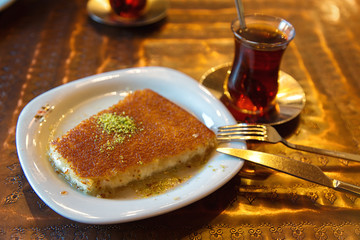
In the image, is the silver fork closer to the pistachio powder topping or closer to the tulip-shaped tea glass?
the tulip-shaped tea glass

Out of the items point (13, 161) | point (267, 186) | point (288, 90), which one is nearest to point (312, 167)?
point (267, 186)

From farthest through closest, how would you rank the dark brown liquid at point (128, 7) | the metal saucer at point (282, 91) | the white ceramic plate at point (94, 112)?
the dark brown liquid at point (128, 7), the metal saucer at point (282, 91), the white ceramic plate at point (94, 112)

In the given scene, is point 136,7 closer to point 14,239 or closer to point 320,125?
point 320,125

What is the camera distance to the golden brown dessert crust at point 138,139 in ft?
3.27

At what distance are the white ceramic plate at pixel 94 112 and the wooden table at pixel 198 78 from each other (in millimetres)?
88

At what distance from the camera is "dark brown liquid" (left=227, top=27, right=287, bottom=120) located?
1.20 meters

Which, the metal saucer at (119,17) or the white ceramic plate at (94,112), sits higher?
the metal saucer at (119,17)

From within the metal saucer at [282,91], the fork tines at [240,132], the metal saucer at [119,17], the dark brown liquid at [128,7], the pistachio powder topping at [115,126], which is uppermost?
the dark brown liquid at [128,7]

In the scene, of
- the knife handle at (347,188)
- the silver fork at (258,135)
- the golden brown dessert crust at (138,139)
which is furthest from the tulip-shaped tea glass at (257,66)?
the knife handle at (347,188)

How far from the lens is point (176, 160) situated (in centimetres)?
108

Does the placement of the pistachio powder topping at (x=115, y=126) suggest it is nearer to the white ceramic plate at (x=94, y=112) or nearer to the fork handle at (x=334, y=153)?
the white ceramic plate at (x=94, y=112)

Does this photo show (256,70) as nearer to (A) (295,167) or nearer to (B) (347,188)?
(A) (295,167)

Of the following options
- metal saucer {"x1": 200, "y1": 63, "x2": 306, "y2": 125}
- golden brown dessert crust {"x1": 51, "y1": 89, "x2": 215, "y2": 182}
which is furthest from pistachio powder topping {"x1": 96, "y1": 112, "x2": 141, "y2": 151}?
metal saucer {"x1": 200, "y1": 63, "x2": 306, "y2": 125}

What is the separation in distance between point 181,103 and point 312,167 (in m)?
0.57
